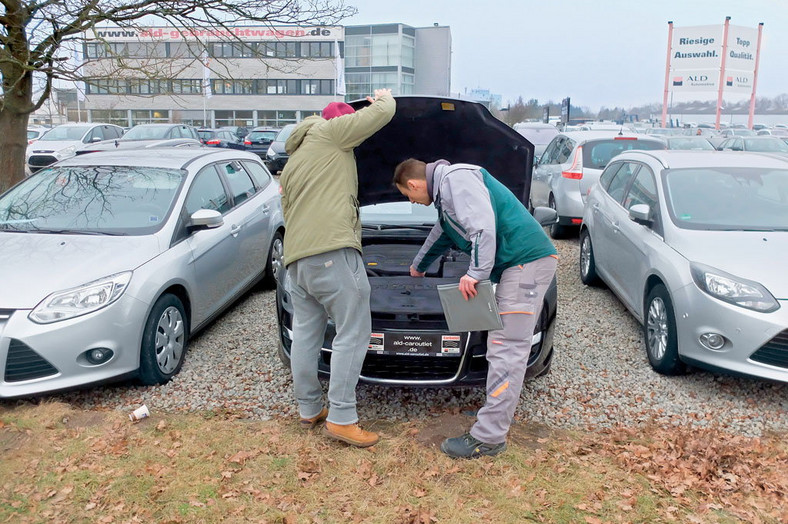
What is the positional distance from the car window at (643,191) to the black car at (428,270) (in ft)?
3.32

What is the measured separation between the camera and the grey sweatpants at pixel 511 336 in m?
3.47

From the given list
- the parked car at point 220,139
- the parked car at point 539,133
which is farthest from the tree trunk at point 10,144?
the parked car at point 220,139

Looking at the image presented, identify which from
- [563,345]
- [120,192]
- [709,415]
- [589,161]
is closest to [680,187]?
[563,345]

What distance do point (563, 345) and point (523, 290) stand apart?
7.20 feet

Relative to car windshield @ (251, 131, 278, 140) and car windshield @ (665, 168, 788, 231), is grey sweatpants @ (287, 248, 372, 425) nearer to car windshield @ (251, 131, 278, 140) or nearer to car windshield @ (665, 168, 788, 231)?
car windshield @ (665, 168, 788, 231)

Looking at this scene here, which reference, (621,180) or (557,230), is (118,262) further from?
(557,230)

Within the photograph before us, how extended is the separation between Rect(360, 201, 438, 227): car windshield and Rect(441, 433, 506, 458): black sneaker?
2.19 meters

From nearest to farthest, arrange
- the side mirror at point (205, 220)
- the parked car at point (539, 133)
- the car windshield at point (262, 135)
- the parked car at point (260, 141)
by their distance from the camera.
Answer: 1. the side mirror at point (205, 220)
2. the parked car at point (539, 133)
3. the parked car at point (260, 141)
4. the car windshield at point (262, 135)

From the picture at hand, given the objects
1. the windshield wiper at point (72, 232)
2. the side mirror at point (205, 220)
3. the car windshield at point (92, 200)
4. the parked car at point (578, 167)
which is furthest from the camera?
the parked car at point (578, 167)

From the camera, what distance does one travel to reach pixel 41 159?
17.9 meters

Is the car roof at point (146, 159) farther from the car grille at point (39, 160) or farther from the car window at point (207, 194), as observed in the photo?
the car grille at point (39, 160)

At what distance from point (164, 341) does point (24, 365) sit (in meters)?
0.93

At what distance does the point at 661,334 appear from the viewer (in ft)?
15.7

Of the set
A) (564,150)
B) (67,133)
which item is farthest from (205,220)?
(67,133)
